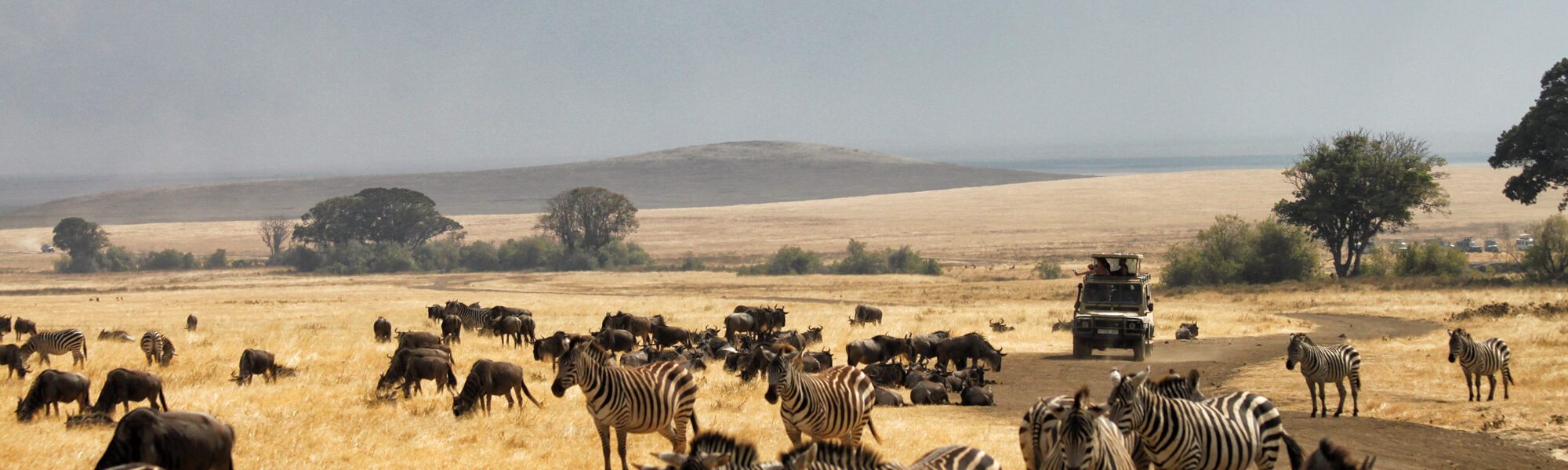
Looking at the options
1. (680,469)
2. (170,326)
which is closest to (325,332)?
(170,326)

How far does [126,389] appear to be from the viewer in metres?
14.0

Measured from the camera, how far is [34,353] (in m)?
22.6

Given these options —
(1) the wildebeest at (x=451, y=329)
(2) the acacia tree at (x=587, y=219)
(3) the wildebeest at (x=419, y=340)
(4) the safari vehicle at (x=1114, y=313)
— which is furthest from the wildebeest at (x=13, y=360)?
(2) the acacia tree at (x=587, y=219)

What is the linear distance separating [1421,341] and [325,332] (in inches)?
1239

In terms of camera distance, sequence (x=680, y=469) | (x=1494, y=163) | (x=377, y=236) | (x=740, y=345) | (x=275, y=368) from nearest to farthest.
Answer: (x=680, y=469)
(x=275, y=368)
(x=740, y=345)
(x=1494, y=163)
(x=377, y=236)

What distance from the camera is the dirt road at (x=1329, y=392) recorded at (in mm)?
13961

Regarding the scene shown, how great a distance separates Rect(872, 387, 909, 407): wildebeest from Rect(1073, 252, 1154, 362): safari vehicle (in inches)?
382

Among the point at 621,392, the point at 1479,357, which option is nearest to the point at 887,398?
the point at 621,392

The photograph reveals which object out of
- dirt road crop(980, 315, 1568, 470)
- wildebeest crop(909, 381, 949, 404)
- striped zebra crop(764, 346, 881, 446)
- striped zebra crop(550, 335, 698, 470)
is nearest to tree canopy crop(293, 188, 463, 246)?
dirt road crop(980, 315, 1568, 470)

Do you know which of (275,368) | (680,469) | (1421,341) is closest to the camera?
(680,469)

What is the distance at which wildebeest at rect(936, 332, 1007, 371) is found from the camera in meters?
24.0

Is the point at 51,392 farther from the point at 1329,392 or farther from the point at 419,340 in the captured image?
the point at 1329,392

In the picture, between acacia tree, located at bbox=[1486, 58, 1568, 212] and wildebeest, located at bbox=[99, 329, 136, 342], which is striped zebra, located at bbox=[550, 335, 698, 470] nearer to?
wildebeest, located at bbox=[99, 329, 136, 342]

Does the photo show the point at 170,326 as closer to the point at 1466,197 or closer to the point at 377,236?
the point at 377,236
